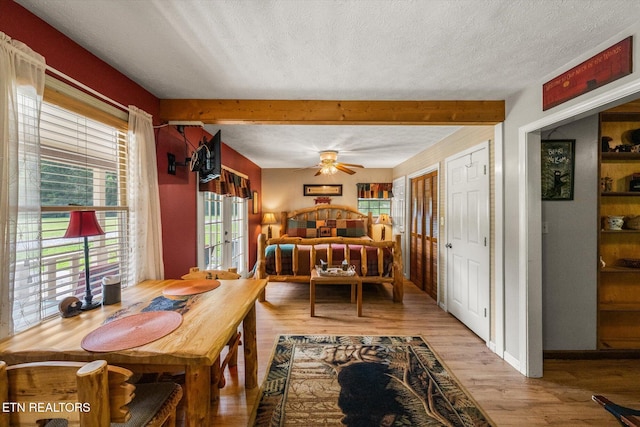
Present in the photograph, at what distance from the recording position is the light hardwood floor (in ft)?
5.60

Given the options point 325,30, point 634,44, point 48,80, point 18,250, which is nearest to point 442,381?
point 634,44

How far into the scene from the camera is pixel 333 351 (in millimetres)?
2381

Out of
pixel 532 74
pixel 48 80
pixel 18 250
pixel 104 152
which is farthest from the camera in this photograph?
pixel 532 74

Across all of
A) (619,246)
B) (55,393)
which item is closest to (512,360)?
(619,246)

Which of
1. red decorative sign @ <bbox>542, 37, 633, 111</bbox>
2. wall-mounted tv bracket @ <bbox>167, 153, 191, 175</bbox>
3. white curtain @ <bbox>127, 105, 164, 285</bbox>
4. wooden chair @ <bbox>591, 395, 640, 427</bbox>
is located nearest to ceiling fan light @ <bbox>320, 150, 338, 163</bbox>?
wall-mounted tv bracket @ <bbox>167, 153, 191, 175</bbox>

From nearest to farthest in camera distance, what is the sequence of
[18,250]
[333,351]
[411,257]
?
1. [18,250]
2. [333,351]
3. [411,257]

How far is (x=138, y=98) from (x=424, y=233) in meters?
3.99

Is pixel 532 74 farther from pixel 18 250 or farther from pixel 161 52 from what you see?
pixel 18 250

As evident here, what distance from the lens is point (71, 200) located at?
1.53 metres

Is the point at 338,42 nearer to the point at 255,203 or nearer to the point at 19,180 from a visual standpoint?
the point at 19,180

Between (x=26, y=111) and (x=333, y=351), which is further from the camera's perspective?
(x=333, y=351)

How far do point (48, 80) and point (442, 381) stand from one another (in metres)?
3.16

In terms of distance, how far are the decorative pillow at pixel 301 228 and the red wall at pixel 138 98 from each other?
2365mm

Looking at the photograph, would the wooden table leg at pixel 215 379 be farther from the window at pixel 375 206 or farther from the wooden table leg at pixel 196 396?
the window at pixel 375 206
